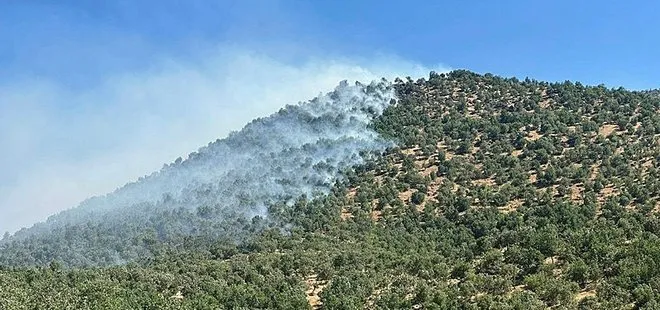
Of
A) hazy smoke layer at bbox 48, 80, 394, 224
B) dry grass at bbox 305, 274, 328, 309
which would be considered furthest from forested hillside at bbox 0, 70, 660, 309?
hazy smoke layer at bbox 48, 80, 394, 224

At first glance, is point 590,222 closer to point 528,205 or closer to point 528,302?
point 528,205

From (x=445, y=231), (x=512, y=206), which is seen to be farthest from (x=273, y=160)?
(x=512, y=206)

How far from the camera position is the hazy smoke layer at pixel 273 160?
131 m

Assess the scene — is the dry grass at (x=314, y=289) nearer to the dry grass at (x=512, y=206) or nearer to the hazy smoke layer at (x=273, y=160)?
the dry grass at (x=512, y=206)

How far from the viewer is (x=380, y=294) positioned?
6744 centimetres

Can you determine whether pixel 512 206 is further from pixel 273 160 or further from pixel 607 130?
pixel 273 160

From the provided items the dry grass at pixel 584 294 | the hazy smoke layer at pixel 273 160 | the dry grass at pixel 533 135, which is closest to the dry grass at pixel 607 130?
the dry grass at pixel 533 135

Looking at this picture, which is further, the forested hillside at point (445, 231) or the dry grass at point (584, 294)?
the forested hillside at point (445, 231)

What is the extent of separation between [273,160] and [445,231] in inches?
2314

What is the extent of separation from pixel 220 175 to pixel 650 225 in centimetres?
9410

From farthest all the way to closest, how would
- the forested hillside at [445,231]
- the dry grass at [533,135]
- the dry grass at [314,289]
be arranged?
the dry grass at [533,135]
the dry grass at [314,289]
the forested hillside at [445,231]

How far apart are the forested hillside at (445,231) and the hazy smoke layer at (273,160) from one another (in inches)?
160

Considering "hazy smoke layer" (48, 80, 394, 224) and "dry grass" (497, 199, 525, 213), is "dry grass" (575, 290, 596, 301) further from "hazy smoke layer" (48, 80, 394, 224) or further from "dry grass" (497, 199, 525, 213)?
"hazy smoke layer" (48, 80, 394, 224)

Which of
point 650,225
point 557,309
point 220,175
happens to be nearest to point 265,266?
point 557,309
